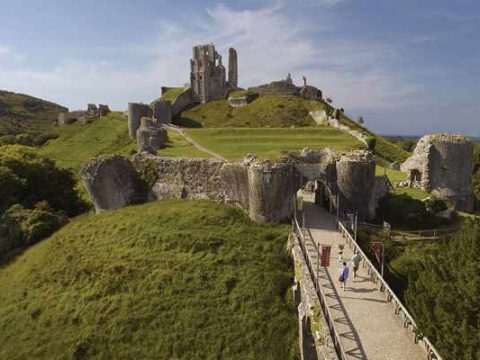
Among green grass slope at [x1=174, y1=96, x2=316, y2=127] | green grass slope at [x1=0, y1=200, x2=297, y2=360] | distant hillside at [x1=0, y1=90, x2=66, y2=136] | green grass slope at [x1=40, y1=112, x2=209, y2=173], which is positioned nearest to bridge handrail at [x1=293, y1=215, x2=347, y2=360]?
green grass slope at [x1=0, y1=200, x2=297, y2=360]

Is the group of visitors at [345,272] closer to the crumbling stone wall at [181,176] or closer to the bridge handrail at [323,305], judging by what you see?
the bridge handrail at [323,305]

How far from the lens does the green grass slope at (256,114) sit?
58750 mm

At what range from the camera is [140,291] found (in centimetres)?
2106

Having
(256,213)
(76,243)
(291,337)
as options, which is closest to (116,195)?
(76,243)

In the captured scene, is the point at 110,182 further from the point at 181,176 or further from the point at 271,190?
the point at 271,190

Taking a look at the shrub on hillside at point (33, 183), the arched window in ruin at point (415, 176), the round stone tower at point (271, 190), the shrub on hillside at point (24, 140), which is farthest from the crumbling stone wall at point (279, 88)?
the round stone tower at point (271, 190)

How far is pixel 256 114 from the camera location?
6225 cm

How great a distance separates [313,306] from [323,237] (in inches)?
292

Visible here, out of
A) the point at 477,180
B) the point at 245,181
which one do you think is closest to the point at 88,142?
the point at 245,181

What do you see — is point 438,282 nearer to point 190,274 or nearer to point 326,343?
point 326,343

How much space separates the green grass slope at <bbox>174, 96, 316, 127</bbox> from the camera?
5875 cm

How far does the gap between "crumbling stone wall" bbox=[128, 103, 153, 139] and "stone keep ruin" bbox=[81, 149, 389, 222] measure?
2555 cm

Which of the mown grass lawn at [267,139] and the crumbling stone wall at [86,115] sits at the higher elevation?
the crumbling stone wall at [86,115]

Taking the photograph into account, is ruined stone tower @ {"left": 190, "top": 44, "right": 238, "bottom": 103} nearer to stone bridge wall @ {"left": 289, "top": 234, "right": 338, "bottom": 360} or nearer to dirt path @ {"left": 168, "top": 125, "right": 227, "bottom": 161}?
dirt path @ {"left": 168, "top": 125, "right": 227, "bottom": 161}
